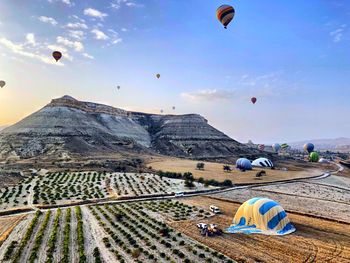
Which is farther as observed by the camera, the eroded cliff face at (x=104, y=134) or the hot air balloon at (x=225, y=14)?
the eroded cliff face at (x=104, y=134)

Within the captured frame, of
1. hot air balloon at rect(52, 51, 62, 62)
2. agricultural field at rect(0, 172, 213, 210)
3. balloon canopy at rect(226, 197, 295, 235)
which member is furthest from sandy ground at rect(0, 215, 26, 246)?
hot air balloon at rect(52, 51, 62, 62)

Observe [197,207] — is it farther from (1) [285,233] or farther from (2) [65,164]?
(2) [65,164]

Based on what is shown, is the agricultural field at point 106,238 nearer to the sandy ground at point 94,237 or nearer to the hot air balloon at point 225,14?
the sandy ground at point 94,237

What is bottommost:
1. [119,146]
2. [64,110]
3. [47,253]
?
[47,253]

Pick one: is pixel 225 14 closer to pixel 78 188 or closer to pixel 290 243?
pixel 78 188

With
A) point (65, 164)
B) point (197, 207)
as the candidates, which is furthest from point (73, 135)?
point (197, 207)

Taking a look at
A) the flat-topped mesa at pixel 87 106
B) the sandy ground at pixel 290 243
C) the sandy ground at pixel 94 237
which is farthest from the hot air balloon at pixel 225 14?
the flat-topped mesa at pixel 87 106

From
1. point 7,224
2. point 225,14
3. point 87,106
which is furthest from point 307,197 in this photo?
point 87,106
